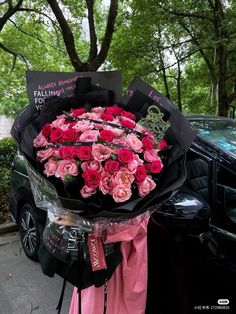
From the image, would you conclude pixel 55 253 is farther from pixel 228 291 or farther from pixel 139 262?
pixel 228 291

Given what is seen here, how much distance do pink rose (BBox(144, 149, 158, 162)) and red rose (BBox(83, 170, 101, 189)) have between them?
0.76 ft

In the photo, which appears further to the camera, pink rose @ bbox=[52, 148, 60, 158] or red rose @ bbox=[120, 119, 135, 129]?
red rose @ bbox=[120, 119, 135, 129]

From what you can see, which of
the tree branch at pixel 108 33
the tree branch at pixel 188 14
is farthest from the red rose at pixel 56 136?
the tree branch at pixel 188 14

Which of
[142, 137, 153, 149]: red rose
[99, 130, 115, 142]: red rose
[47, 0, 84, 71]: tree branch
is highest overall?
[47, 0, 84, 71]: tree branch

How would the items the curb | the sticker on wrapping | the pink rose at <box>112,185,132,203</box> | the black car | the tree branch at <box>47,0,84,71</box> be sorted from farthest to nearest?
the tree branch at <box>47,0,84,71</box> → the curb → the black car → the sticker on wrapping → the pink rose at <box>112,185,132,203</box>

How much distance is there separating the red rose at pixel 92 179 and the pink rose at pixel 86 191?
0.8 inches

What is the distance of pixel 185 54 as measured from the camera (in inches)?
504

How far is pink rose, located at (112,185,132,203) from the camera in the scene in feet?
4.18

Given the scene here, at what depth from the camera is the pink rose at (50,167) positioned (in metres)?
1.35

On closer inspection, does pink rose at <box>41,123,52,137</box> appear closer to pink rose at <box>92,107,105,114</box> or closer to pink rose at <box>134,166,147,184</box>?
pink rose at <box>92,107,105,114</box>

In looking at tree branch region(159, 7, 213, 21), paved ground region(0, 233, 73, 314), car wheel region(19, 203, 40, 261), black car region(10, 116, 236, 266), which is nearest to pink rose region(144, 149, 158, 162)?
black car region(10, 116, 236, 266)

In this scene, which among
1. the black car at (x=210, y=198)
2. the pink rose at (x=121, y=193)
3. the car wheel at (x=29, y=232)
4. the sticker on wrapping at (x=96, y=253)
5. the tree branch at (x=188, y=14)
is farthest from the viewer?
the tree branch at (x=188, y=14)

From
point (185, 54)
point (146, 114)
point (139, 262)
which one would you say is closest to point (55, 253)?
point (139, 262)

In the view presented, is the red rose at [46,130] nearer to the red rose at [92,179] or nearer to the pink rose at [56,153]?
the pink rose at [56,153]
